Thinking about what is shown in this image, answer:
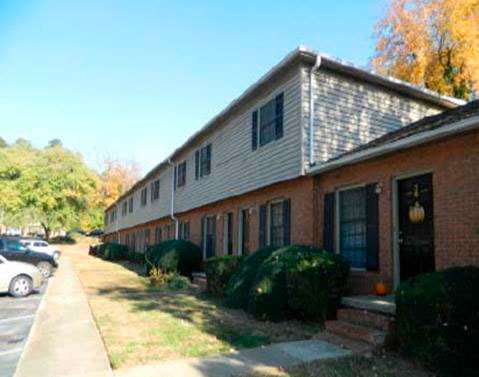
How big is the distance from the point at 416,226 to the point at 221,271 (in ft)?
19.6

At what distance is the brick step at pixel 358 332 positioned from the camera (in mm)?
6508

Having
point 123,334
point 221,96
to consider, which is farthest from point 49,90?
point 123,334

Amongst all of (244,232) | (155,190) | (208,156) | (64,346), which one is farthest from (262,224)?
(155,190)

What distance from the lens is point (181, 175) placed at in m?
21.7

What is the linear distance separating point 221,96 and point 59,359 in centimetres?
1531

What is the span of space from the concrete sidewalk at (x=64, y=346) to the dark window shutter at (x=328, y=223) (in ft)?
17.8

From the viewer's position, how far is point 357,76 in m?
12.0

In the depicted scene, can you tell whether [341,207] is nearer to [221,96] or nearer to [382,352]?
[382,352]

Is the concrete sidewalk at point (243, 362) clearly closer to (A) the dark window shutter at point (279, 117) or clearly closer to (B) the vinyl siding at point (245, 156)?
(B) the vinyl siding at point (245, 156)

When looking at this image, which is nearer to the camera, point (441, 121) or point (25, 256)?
point (441, 121)

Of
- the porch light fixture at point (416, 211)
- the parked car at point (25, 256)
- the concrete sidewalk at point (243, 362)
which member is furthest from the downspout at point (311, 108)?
the parked car at point (25, 256)

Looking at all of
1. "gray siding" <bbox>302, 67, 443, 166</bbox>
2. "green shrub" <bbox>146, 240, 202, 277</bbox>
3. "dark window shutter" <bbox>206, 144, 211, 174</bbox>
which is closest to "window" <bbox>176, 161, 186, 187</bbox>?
"dark window shutter" <bbox>206, 144, 211, 174</bbox>

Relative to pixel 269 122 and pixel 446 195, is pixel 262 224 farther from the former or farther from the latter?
pixel 446 195

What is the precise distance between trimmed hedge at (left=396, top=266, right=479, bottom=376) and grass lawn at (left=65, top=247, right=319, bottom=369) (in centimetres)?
232
